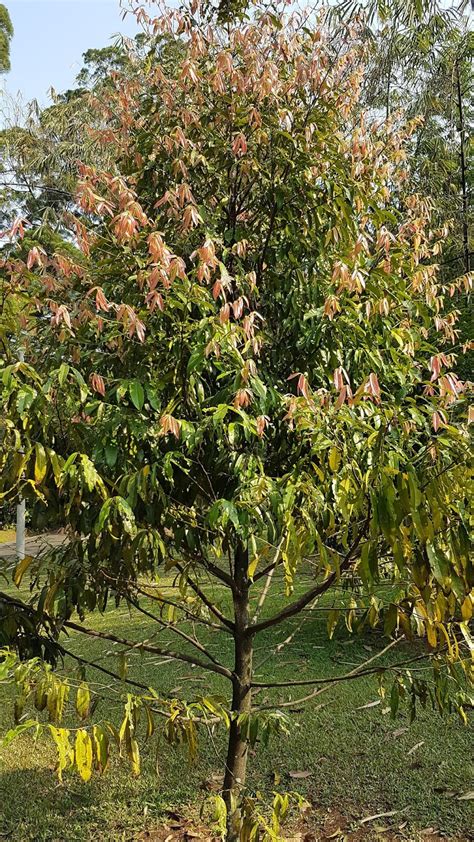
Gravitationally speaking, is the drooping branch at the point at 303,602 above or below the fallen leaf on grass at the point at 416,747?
above

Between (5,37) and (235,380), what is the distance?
16.1 metres

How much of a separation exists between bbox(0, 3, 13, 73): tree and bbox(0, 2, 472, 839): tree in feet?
45.9

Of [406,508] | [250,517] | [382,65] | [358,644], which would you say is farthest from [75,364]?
[382,65]

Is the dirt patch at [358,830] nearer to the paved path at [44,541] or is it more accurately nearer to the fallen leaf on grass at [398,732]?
the fallen leaf on grass at [398,732]

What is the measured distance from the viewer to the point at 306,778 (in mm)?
3562

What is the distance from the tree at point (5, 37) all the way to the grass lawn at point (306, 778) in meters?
14.3

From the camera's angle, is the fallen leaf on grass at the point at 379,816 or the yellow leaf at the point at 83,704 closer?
the yellow leaf at the point at 83,704

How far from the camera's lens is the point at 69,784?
12.1ft

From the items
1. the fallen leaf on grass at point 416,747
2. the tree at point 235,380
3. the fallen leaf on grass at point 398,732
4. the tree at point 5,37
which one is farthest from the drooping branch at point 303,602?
the tree at point 5,37

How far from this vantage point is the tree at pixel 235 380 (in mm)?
1589

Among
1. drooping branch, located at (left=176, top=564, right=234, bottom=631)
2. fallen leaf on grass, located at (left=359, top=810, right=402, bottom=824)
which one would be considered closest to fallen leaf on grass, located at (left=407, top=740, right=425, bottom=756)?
fallen leaf on grass, located at (left=359, top=810, right=402, bottom=824)

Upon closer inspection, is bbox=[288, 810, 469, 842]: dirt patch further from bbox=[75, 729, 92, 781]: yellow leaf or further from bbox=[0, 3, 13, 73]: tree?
bbox=[0, 3, 13, 73]: tree

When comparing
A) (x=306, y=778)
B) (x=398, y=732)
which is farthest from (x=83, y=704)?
(x=398, y=732)

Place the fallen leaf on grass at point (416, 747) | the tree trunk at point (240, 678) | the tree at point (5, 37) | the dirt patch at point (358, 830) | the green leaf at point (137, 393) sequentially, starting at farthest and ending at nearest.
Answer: the tree at point (5, 37), the fallen leaf on grass at point (416, 747), the dirt patch at point (358, 830), the tree trunk at point (240, 678), the green leaf at point (137, 393)
